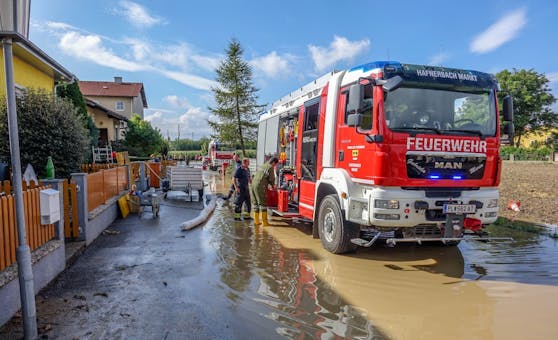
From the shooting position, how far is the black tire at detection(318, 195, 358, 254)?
6.09 metres

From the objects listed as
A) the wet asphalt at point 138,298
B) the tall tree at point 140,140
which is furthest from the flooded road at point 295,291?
the tall tree at point 140,140

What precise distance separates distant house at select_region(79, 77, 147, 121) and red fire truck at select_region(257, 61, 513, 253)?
41.3 meters

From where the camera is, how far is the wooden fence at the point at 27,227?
392cm

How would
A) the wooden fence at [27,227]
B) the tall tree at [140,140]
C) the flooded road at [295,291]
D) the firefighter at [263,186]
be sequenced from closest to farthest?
the flooded road at [295,291], the wooden fence at [27,227], the firefighter at [263,186], the tall tree at [140,140]

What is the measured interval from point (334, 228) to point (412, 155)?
5.93ft

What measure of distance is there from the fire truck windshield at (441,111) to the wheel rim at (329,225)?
191cm

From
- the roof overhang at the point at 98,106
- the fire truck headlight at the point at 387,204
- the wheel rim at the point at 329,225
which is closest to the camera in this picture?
the fire truck headlight at the point at 387,204

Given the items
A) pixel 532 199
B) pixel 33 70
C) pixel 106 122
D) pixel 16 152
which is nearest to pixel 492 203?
pixel 16 152

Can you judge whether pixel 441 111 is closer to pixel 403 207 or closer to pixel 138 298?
pixel 403 207

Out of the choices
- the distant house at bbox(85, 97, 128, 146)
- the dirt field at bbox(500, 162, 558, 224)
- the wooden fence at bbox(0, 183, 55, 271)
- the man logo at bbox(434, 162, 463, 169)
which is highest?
the distant house at bbox(85, 97, 128, 146)

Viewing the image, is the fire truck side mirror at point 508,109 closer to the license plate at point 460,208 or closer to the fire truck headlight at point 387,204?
the license plate at point 460,208

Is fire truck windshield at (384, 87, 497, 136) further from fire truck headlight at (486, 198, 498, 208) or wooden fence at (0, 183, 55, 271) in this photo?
wooden fence at (0, 183, 55, 271)

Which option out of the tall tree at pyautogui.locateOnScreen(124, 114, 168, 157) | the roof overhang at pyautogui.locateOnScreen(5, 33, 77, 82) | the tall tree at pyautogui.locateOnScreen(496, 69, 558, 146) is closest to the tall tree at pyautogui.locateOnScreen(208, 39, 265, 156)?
the tall tree at pyautogui.locateOnScreen(124, 114, 168, 157)

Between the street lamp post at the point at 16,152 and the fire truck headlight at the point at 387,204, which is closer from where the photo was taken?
the street lamp post at the point at 16,152
